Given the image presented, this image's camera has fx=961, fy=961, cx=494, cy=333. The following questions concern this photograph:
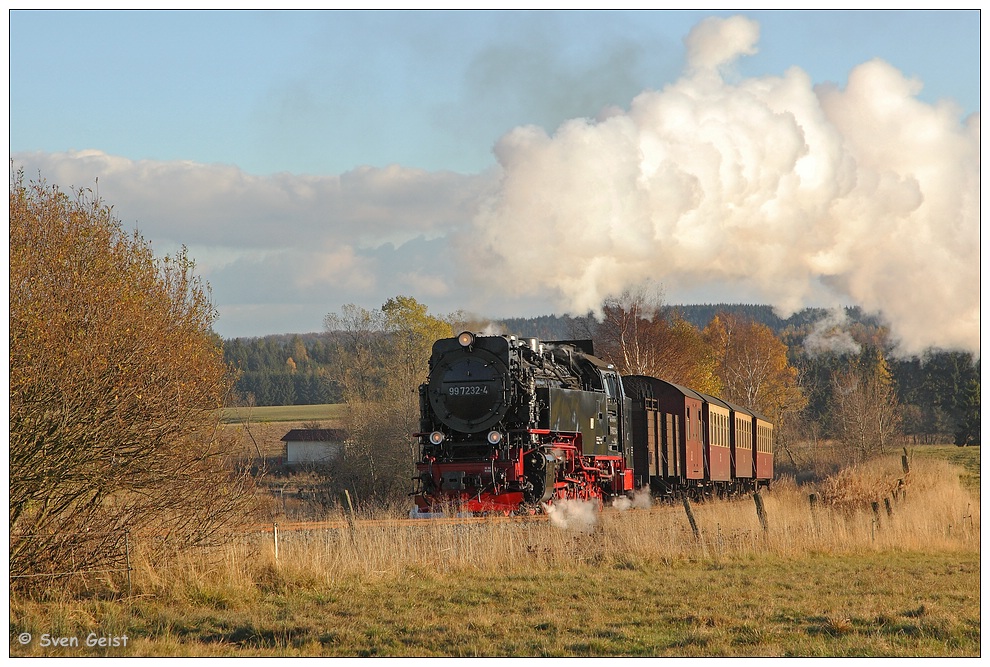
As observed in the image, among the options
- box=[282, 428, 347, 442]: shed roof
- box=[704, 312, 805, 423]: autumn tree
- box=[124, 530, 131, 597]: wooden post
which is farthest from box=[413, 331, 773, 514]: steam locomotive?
box=[704, 312, 805, 423]: autumn tree

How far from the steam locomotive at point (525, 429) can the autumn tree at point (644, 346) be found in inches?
631

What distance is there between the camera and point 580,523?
17547 mm

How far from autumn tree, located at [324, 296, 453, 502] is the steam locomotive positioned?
38.8 feet

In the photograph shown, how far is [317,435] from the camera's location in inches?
2131

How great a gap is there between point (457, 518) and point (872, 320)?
99391mm

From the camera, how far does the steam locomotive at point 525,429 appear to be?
65.3 ft

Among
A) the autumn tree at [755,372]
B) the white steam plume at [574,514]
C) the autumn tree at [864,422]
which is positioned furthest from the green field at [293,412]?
the white steam plume at [574,514]

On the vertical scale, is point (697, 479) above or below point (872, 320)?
below

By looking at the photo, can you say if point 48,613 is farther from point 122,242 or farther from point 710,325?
point 710,325

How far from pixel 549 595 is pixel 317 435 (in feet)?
144

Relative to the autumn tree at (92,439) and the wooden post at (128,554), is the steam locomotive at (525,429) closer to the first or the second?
the autumn tree at (92,439)

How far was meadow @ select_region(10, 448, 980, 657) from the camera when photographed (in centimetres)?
906

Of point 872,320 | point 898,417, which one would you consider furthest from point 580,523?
point 872,320

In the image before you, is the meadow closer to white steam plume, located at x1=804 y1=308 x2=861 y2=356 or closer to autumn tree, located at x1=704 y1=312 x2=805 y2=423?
autumn tree, located at x1=704 y1=312 x2=805 y2=423
